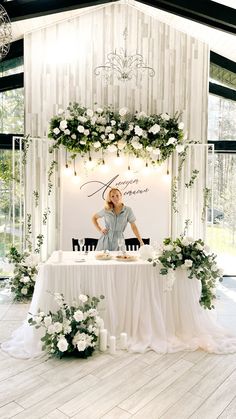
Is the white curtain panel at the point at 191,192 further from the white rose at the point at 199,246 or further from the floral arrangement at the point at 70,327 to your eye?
the floral arrangement at the point at 70,327

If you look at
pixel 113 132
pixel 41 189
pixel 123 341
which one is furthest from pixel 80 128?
pixel 123 341

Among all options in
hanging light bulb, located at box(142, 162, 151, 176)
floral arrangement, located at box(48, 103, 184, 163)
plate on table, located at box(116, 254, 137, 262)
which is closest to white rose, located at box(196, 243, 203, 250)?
plate on table, located at box(116, 254, 137, 262)

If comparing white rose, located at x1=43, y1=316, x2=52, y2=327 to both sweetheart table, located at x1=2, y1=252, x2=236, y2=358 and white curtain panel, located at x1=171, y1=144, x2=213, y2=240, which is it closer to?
sweetheart table, located at x1=2, y1=252, x2=236, y2=358

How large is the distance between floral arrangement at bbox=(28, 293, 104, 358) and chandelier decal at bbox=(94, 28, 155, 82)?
3.63 metres

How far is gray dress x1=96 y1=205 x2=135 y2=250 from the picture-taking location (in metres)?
4.11

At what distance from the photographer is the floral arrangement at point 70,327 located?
2854 millimetres

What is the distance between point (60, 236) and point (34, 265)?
782 mm

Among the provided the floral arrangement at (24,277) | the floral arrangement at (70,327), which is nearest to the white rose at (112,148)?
the floral arrangement at (24,277)

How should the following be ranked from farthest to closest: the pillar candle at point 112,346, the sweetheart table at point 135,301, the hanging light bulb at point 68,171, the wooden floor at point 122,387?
the hanging light bulb at point 68,171, the sweetheart table at point 135,301, the pillar candle at point 112,346, the wooden floor at point 122,387

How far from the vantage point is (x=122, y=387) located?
2498 millimetres

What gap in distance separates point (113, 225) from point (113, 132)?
1477mm

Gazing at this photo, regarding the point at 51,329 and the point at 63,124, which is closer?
the point at 51,329

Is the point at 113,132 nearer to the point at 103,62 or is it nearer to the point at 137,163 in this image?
the point at 137,163

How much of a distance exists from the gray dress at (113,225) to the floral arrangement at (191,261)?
0.91 meters
